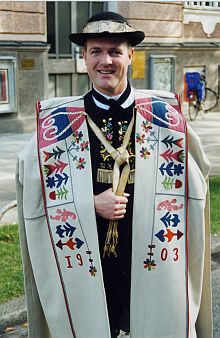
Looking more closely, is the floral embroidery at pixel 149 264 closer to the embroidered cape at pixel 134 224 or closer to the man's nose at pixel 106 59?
the embroidered cape at pixel 134 224

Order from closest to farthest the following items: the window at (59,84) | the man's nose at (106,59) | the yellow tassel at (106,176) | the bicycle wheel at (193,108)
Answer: the man's nose at (106,59), the yellow tassel at (106,176), the window at (59,84), the bicycle wheel at (193,108)

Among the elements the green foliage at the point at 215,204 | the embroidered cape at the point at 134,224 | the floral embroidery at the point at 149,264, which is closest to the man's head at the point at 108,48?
the embroidered cape at the point at 134,224

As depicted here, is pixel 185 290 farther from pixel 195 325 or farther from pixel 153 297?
pixel 195 325

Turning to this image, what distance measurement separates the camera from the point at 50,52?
46.0 ft

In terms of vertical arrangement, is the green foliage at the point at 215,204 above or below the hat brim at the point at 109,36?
below

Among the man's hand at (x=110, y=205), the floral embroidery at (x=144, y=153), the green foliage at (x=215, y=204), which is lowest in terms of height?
the green foliage at (x=215, y=204)

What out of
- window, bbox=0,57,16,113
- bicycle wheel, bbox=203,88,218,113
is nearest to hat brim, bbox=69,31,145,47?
window, bbox=0,57,16,113

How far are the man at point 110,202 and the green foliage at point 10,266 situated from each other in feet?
5.88

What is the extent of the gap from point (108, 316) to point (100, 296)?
0.61ft

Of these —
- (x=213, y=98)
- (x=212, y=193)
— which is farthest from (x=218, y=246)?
(x=213, y=98)

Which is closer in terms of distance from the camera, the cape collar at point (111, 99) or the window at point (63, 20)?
the cape collar at point (111, 99)

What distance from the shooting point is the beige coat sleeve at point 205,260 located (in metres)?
2.57

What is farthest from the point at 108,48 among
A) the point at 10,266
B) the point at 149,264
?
the point at 10,266

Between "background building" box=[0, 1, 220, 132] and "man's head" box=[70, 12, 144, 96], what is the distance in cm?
964
